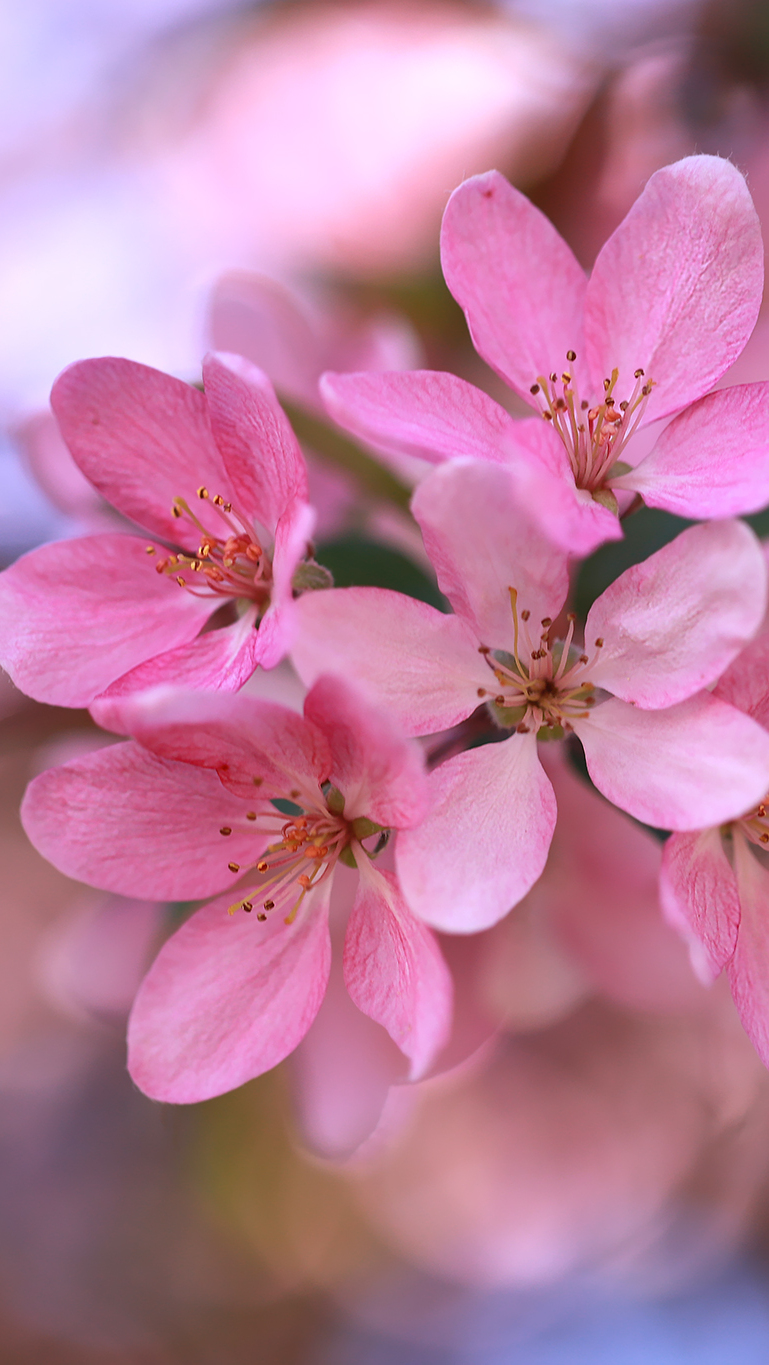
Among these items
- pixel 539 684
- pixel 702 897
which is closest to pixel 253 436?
pixel 539 684

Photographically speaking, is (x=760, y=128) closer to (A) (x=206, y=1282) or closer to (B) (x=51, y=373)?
(B) (x=51, y=373)

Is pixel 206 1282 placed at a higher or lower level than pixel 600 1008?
lower

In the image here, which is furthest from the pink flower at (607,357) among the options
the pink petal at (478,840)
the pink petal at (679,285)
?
the pink petal at (478,840)

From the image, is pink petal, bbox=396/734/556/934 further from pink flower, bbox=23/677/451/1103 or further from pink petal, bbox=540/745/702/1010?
pink petal, bbox=540/745/702/1010

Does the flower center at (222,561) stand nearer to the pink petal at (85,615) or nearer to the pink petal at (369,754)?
the pink petal at (85,615)

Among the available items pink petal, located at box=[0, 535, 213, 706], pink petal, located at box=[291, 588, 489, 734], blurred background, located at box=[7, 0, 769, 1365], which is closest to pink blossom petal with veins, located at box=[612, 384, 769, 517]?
pink petal, located at box=[291, 588, 489, 734]

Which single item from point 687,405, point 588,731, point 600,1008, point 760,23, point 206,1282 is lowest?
point 206,1282

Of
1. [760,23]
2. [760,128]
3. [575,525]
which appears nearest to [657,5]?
[760,23]

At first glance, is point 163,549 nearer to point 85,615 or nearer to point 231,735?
point 85,615
